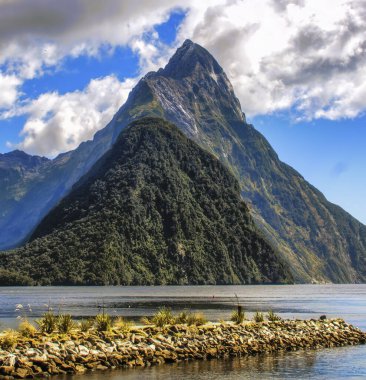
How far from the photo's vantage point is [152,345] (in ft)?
172

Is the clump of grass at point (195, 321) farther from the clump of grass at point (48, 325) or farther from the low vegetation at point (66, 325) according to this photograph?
the clump of grass at point (48, 325)

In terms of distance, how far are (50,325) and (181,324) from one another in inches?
506

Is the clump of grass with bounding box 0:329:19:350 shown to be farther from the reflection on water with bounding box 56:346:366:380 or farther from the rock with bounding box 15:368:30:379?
the reflection on water with bounding box 56:346:366:380

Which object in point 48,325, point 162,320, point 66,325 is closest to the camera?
point 66,325

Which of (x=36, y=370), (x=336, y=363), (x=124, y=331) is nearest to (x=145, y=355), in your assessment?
(x=124, y=331)

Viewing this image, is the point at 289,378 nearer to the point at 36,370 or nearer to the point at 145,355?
the point at 145,355

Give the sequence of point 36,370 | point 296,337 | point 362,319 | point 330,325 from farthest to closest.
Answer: point 362,319 → point 330,325 → point 296,337 → point 36,370

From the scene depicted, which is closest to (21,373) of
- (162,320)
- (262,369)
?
(162,320)

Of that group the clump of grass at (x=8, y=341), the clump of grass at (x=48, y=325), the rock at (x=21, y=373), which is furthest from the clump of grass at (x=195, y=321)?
the rock at (x=21, y=373)

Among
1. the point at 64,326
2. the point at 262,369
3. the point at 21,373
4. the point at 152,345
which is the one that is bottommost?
the point at 262,369

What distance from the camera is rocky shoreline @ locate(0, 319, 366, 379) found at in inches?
1758

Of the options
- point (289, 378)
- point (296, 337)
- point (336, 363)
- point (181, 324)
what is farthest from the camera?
point (296, 337)

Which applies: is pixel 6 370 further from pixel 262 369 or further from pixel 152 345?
pixel 262 369

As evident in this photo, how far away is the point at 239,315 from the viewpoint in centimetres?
6644
